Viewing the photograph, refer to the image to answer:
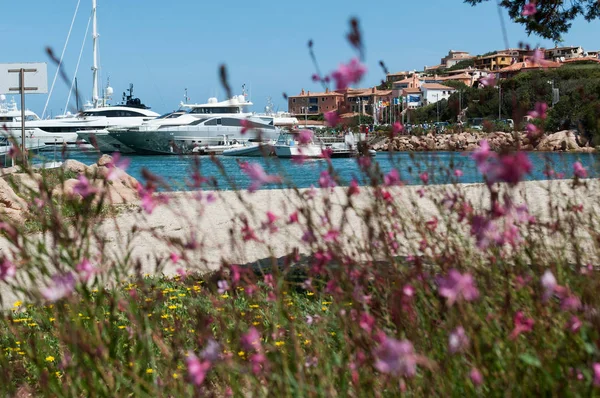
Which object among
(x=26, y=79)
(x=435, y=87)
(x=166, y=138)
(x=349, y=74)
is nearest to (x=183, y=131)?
(x=166, y=138)

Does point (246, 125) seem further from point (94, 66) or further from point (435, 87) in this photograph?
point (435, 87)

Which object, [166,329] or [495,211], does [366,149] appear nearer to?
[495,211]

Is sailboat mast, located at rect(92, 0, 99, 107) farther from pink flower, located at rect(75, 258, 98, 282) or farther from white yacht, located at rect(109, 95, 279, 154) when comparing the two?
pink flower, located at rect(75, 258, 98, 282)

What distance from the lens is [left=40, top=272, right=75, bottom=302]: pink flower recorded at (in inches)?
55.0

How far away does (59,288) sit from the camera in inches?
56.2

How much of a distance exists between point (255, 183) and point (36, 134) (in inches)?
2116

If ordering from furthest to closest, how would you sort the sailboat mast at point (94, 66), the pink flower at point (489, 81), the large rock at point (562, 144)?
the sailboat mast at point (94, 66) < the large rock at point (562, 144) < the pink flower at point (489, 81)

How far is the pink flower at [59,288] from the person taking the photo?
140 cm

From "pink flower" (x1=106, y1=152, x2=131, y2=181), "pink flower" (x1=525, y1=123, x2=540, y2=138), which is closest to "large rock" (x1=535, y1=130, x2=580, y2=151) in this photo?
"pink flower" (x1=525, y1=123, x2=540, y2=138)

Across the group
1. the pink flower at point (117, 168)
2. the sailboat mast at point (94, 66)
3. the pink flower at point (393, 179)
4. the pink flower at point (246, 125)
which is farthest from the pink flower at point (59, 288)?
the sailboat mast at point (94, 66)

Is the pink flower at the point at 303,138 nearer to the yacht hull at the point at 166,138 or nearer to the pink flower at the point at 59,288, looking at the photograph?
the pink flower at the point at 59,288

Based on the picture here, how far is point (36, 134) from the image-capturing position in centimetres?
5191

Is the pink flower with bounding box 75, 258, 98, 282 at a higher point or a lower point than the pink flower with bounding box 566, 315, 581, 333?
higher

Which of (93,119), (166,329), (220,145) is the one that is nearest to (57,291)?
(166,329)
